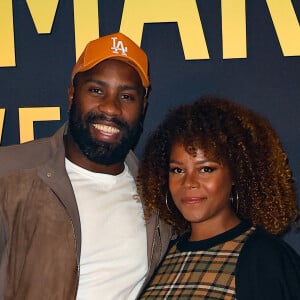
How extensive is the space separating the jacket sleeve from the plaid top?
0.11ft

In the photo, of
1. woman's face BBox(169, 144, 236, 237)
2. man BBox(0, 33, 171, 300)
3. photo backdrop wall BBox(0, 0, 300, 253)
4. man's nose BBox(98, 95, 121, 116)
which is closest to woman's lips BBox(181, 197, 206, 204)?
woman's face BBox(169, 144, 236, 237)

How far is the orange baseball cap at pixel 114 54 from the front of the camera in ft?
6.68

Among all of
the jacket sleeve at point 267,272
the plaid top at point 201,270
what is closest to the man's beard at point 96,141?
the plaid top at point 201,270

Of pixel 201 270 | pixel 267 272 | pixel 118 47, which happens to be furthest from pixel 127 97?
pixel 267 272

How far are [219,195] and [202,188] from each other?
56mm

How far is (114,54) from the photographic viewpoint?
204 cm

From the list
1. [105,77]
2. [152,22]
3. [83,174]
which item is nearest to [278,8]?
[152,22]

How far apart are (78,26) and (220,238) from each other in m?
1.17

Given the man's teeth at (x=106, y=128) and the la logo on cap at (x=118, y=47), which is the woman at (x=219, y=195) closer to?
the man's teeth at (x=106, y=128)

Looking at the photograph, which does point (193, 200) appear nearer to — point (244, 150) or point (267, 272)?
point (244, 150)

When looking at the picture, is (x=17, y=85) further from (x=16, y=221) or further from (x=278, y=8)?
(x=278, y=8)

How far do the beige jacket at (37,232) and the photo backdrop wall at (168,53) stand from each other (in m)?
0.64

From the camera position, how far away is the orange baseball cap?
2036mm

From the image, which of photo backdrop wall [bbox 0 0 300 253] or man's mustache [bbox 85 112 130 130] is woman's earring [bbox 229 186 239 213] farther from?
photo backdrop wall [bbox 0 0 300 253]
